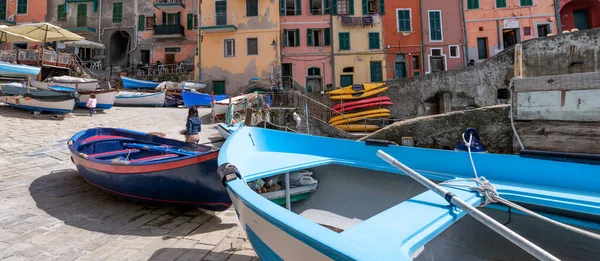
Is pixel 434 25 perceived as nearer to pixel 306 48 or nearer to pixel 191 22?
pixel 306 48

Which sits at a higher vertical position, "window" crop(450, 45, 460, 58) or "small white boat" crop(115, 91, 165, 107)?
"window" crop(450, 45, 460, 58)

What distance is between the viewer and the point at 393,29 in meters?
21.8

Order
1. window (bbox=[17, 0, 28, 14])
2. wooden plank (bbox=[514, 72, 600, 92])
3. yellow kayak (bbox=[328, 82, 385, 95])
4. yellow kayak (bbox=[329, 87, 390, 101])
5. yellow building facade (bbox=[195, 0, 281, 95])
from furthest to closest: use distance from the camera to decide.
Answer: window (bbox=[17, 0, 28, 14]) → yellow building facade (bbox=[195, 0, 281, 95]) → yellow kayak (bbox=[328, 82, 385, 95]) → yellow kayak (bbox=[329, 87, 390, 101]) → wooden plank (bbox=[514, 72, 600, 92])

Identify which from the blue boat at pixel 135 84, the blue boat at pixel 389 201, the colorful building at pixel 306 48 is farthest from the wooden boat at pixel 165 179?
the blue boat at pixel 135 84

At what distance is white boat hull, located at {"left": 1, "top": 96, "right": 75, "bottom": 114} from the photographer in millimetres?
11438

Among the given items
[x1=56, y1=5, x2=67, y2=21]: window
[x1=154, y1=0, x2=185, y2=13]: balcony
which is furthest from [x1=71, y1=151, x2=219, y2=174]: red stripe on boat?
[x1=56, y1=5, x2=67, y2=21]: window

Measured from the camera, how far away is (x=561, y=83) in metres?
4.59

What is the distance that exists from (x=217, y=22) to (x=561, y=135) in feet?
72.6

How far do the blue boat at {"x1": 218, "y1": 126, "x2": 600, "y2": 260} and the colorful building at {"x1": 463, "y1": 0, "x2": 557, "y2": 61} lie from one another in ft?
73.3

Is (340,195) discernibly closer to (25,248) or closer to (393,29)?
(25,248)

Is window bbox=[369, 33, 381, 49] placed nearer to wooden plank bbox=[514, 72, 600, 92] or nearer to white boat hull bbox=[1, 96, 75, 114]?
wooden plank bbox=[514, 72, 600, 92]

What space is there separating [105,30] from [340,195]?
100ft

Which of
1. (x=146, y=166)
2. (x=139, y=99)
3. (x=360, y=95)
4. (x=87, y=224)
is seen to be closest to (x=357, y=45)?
(x=360, y=95)

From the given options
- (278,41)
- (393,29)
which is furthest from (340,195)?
(393,29)
